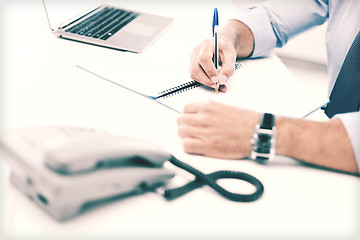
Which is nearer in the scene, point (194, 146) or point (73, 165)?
point (73, 165)

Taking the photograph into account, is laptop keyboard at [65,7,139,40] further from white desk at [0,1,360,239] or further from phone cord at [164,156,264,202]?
phone cord at [164,156,264,202]

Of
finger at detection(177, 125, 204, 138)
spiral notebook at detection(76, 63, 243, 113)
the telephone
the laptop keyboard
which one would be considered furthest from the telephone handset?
the laptop keyboard

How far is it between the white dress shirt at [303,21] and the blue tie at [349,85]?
95mm

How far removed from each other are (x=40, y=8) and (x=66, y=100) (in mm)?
676

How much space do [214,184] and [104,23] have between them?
2.57 feet

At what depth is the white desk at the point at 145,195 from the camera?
471 mm

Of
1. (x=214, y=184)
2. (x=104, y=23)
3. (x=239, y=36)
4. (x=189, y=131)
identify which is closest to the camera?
(x=214, y=184)

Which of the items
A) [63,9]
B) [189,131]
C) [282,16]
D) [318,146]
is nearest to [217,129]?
[189,131]

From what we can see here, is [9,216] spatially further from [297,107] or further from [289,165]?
[297,107]

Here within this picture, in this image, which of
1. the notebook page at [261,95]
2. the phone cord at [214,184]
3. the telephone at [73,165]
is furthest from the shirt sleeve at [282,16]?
the telephone at [73,165]

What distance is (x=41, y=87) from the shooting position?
81 cm

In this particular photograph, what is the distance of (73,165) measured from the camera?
431 millimetres

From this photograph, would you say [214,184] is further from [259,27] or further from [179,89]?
[259,27]

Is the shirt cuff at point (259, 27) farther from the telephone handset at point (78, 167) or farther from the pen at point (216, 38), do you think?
the telephone handset at point (78, 167)
